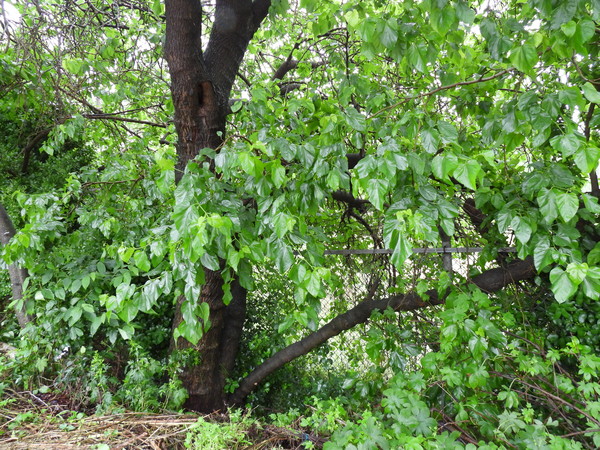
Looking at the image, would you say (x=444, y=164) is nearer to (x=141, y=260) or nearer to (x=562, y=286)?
(x=562, y=286)

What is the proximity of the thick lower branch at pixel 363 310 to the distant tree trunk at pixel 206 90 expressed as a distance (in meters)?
0.30

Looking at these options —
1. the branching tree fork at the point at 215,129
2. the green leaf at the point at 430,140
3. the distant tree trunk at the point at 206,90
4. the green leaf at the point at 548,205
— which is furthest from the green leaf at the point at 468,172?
the distant tree trunk at the point at 206,90

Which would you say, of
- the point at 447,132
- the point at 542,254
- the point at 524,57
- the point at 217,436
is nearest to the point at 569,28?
the point at 524,57

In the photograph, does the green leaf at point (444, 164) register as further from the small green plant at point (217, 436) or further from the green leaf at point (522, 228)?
the small green plant at point (217, 436)

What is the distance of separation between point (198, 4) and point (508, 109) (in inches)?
87.3

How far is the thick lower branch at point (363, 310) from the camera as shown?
3.10 metres

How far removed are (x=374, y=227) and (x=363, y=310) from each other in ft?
2.82

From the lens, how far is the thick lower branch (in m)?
3.10

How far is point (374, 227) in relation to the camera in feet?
13.0

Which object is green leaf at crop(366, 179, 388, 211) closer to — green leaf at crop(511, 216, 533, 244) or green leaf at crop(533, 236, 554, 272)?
green leaf at crop(511, 216, 533, 244)

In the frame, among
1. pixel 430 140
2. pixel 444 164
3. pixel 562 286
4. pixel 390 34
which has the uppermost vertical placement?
pixel 390 34

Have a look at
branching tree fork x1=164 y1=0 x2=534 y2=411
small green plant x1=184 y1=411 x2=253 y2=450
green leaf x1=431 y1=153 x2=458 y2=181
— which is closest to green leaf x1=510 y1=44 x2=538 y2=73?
green leaf x1=431 y1=153 x2=458 y2=181

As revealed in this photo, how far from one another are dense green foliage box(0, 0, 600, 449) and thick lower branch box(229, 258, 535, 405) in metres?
0.13

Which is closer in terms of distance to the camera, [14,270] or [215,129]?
[215,129]
